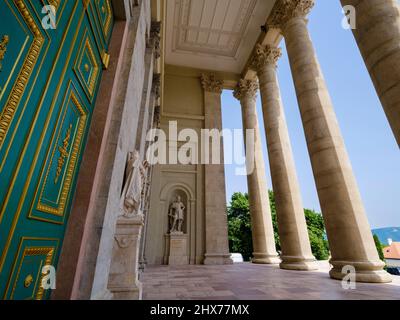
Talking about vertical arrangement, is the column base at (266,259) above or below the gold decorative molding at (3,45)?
below

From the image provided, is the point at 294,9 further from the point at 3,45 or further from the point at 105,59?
the point at 3,45

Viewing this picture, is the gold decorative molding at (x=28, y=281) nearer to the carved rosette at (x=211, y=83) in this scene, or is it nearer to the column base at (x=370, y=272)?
the column base at (x=370, y=272)

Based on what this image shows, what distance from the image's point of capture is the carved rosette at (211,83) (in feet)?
55.1

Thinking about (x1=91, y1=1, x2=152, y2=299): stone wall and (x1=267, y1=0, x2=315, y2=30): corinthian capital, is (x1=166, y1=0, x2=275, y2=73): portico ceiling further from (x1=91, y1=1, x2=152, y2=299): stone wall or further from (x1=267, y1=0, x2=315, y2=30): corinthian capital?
(x1=91, y1=1, x2=152, y2=299): stone wall

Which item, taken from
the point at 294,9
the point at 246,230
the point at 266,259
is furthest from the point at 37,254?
the point at 246,230

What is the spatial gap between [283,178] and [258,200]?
135 inches

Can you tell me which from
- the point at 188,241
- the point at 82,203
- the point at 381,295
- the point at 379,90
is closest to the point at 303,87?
the point at 379,90

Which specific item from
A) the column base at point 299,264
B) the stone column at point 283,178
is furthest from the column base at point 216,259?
the column base at point 299,264

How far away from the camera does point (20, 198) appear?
178 cm

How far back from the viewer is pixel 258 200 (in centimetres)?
1263

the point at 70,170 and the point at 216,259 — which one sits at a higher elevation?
the point at 70,170

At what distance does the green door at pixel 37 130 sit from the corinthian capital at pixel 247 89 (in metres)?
14.0

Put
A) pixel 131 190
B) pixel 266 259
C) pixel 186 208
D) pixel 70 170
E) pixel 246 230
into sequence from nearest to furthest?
1. pixel 70 170
2. pixel 131 190
3. pixel 266 259
4. pixel 186 208
5. pixel 246 230

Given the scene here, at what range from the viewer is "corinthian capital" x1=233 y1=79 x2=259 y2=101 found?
51.5 feet
